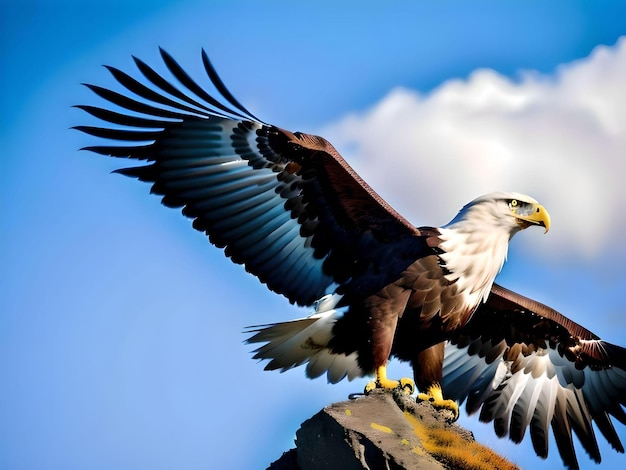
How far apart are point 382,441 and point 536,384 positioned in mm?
3431

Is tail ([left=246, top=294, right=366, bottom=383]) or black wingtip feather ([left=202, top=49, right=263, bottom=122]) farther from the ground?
black wingtip feather ([left=202, top=49, right=263, bottom=122])

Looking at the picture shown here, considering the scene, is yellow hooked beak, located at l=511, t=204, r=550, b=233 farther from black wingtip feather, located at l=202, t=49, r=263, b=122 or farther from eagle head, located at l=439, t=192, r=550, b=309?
black wingtip feather, located at l=202, t=49, r=263, b=122

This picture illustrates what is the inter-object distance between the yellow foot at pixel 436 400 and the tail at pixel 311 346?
2.03 feet

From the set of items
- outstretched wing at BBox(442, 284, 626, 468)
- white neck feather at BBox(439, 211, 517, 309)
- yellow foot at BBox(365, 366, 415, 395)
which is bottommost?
yellow foot at BBox(365, 366, 415, 395)

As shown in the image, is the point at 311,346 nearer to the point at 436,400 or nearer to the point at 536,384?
the point at 436,400

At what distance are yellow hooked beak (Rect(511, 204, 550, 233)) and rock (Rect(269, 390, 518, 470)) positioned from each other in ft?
6.21

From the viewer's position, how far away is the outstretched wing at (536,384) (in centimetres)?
950

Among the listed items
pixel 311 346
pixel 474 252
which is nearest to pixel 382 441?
pixel 311 346

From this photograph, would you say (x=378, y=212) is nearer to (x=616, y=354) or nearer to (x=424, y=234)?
(x=424, y=234)

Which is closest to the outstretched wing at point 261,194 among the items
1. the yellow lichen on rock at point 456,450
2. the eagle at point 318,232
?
the eagle at point 318,232

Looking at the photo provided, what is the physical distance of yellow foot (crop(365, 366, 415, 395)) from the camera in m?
7.56

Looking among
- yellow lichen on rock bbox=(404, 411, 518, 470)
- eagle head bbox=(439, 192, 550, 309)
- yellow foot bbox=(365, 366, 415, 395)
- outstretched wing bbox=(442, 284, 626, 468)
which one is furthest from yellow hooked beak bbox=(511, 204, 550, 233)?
yellow lichen on rock bbox=(404, 411, 518, 470)

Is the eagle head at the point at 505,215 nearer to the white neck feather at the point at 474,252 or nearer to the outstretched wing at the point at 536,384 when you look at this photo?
the white neck feather at the point at 474,252

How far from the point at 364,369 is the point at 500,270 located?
1.45 metres
